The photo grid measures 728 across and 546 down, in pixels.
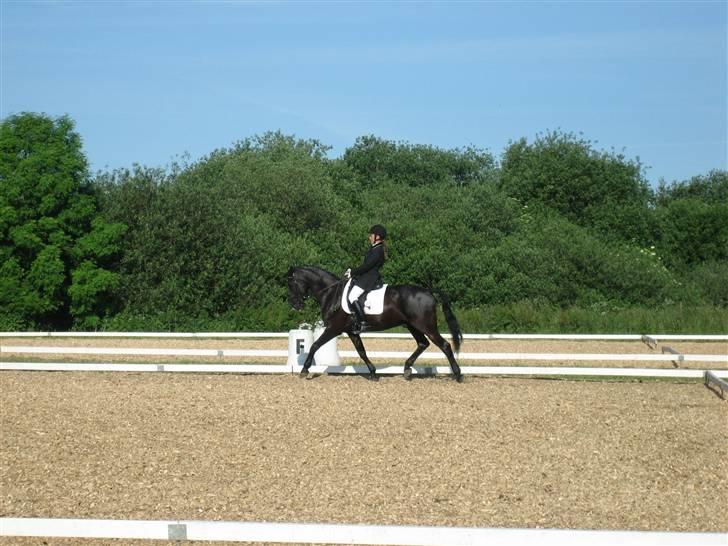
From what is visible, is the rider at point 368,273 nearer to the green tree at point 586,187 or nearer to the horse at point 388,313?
the horse at point 388,313

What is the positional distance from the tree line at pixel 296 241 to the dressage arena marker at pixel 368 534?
19949 millimetres

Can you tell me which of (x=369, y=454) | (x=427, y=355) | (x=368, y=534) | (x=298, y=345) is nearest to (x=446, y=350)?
(x=298, y=345)

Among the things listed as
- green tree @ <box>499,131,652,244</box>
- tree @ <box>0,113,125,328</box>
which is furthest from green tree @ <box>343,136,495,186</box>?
tree @ <box>0,113,125,328</box>

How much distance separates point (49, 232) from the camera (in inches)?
1029

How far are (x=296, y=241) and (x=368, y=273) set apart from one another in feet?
64.9

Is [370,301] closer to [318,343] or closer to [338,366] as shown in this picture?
[318,343]

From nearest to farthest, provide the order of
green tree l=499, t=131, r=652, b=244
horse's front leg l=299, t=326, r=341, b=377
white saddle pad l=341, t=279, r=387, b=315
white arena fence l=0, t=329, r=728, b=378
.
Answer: white saddle pad l=341, t=279, r=387, b=315 < horse's front leg l=299, t=326, r=341, b=377 < white arena fence l=0, t=329, r=728, b=378 < green tree l=499, t=131, r=652, b=244

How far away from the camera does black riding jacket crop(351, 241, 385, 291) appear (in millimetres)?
12203

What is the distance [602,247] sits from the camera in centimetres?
3356

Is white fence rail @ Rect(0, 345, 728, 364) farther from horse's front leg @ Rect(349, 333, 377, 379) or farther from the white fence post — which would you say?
horse's front leg @ Rect(349, 333, 377, 379)

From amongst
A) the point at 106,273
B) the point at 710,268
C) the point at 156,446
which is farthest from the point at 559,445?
the point at 710,268

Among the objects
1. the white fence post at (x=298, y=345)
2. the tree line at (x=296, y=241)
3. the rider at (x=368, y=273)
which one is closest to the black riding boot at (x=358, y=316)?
the rider at (x=368, y=273)

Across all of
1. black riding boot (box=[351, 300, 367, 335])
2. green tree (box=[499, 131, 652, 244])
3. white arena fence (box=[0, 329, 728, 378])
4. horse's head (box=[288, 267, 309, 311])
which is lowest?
white arena fence (box=[0, 329, 728, 378])

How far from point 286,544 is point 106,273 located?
22.3 m
